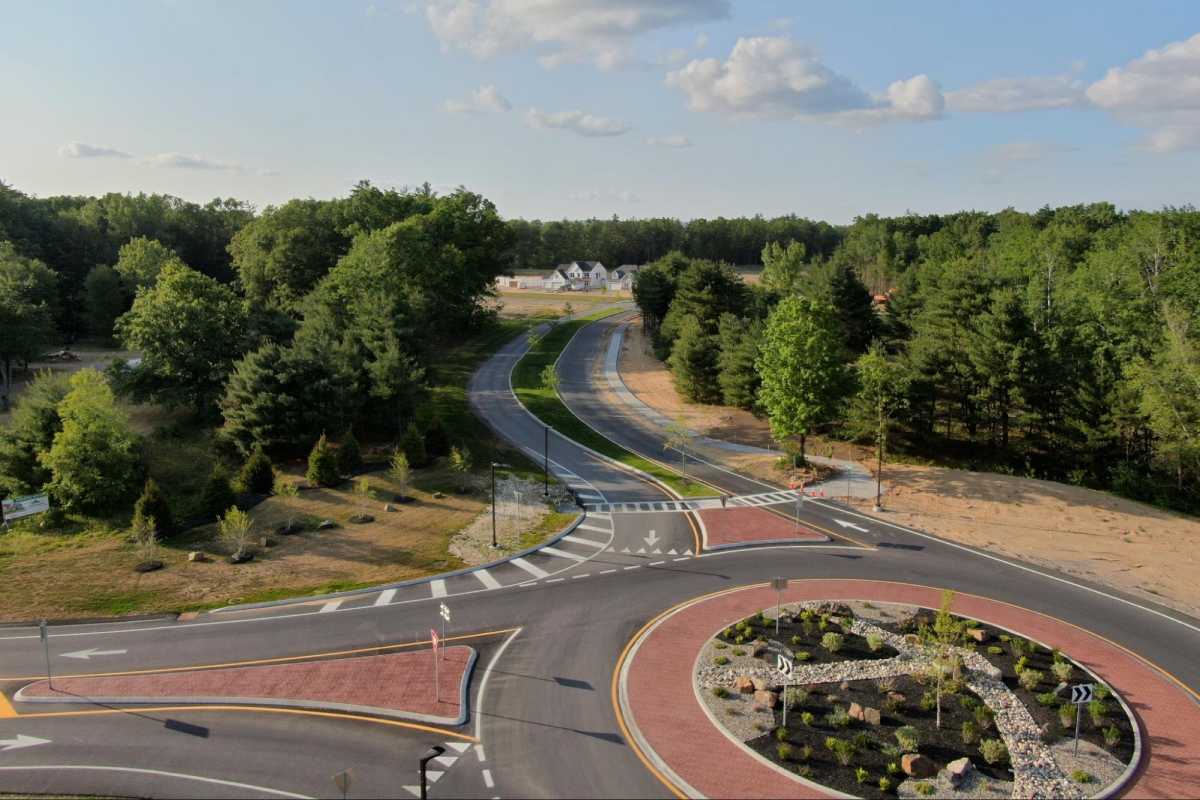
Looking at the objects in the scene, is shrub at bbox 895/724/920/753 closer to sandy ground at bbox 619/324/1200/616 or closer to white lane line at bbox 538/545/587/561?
white lane line at bbox 538/545/587/561

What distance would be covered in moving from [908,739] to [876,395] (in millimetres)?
31282

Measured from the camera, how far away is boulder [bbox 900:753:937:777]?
2028cm

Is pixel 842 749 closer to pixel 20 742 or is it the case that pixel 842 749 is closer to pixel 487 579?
pixel 487 579

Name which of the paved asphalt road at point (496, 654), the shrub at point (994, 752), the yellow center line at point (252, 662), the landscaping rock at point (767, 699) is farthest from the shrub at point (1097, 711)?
the yellow center line at point (252, 662)

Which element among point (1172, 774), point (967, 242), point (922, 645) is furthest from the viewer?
point (967, 242)

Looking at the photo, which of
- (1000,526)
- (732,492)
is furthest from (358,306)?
(1000,526)

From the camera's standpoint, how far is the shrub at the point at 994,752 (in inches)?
820

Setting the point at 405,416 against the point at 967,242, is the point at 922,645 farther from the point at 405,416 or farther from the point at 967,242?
the point at 967,242

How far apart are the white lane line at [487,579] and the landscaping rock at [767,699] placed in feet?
41.9

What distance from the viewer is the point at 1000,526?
40.3m

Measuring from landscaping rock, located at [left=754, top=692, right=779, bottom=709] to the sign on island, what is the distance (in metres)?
37.9

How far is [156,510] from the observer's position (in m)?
38.7

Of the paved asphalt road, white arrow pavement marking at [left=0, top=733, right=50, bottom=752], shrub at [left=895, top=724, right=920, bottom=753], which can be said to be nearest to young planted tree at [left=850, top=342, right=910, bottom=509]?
the paved asphalt road

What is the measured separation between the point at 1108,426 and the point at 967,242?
81794 millimetres
